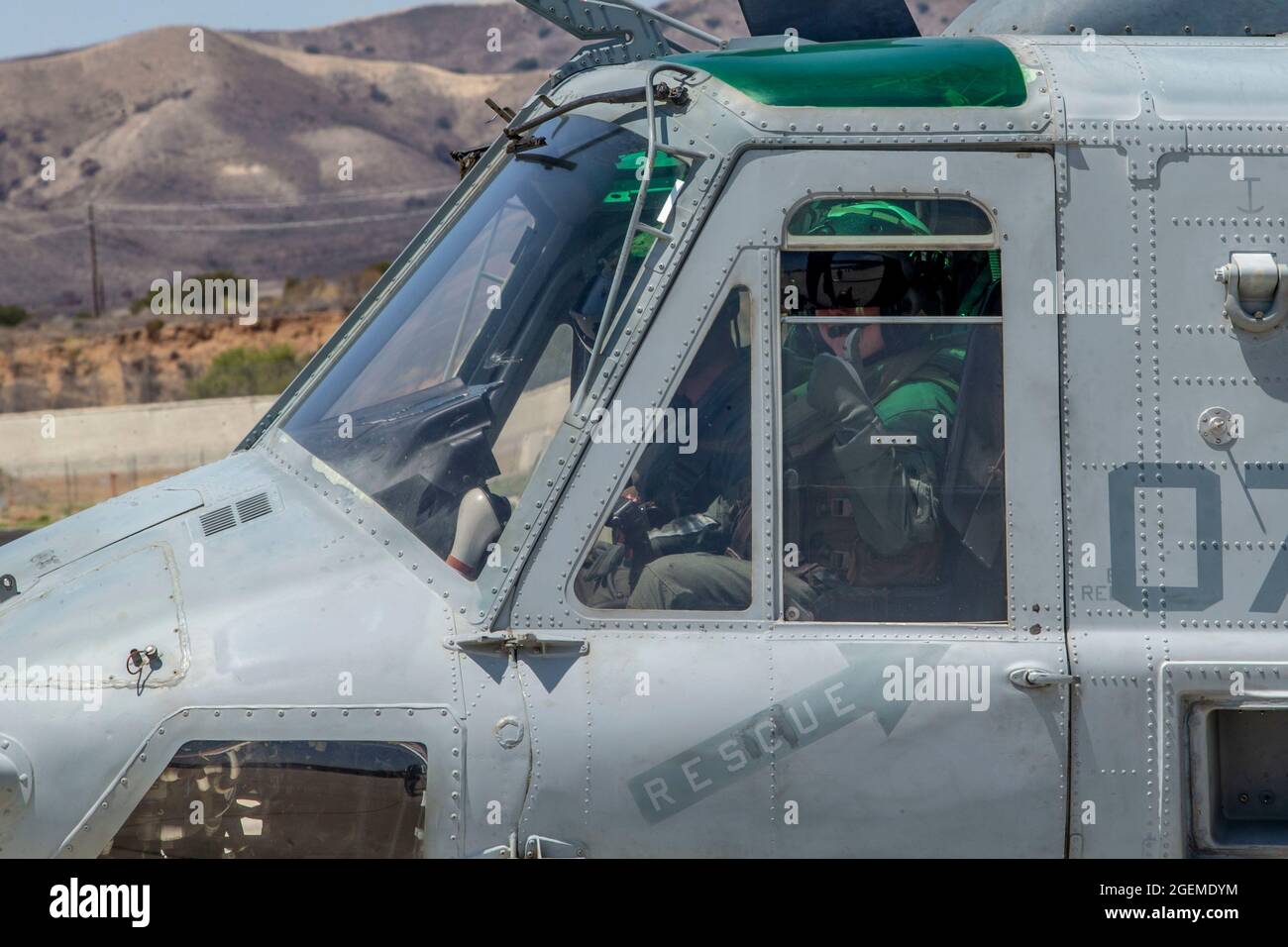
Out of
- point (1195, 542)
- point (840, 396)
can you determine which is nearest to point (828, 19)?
point (840, 396)

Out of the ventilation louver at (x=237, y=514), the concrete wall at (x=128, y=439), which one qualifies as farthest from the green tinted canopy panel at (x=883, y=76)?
the concrete wall at (x=128, y=439)

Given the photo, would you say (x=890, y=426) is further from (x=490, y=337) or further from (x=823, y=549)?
(x=490, y=337)

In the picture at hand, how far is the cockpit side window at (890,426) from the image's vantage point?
338 cm

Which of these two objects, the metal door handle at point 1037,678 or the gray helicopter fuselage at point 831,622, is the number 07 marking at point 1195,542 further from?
the metal door handle at point 1037,678

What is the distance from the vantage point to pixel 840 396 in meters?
3.41

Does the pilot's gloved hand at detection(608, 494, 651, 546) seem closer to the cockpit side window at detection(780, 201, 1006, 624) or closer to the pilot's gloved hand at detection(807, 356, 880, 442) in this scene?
the cockpit side window at detection(780, 201, 1006, 624)

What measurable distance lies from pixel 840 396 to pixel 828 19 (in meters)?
1.40

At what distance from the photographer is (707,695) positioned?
3.29m

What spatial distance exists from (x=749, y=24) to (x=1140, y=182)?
1.34 m

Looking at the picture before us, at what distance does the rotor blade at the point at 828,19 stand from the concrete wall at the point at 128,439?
19502 millimetres

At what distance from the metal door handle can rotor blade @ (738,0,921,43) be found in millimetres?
1965

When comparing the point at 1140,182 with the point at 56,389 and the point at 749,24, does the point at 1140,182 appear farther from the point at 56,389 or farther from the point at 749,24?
the point at 56,389

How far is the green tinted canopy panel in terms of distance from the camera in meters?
3.48

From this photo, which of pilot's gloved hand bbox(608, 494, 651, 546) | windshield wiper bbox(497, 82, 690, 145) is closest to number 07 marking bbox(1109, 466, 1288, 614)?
pilot's gloved hand bbox(608, 494, 651, 546)
